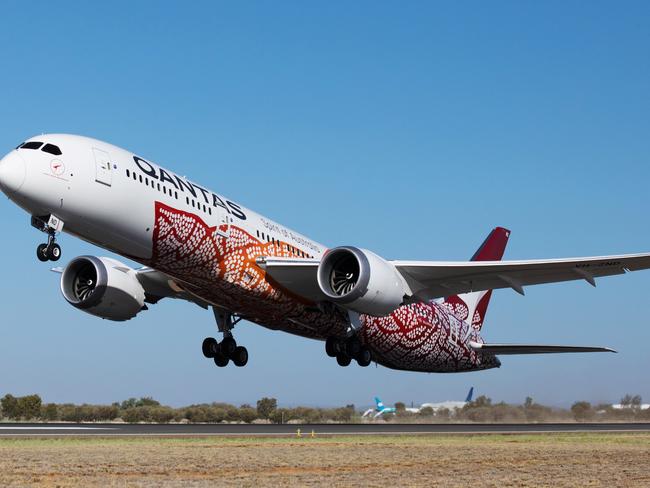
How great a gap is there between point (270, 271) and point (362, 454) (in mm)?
9541

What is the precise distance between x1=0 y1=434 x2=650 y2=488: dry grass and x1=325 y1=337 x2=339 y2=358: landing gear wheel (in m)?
6.45

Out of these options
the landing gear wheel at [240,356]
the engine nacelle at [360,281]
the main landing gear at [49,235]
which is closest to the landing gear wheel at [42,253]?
the main landing gear at [49,235]

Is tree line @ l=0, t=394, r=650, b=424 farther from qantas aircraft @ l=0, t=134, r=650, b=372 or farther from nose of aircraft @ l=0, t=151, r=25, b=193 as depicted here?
nose of aircraft @ l=0, t=151, r=25, b=193

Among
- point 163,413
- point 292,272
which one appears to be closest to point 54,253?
point 292,272

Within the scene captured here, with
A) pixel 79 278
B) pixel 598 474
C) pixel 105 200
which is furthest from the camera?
pixel 79 278

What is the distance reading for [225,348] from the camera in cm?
3688

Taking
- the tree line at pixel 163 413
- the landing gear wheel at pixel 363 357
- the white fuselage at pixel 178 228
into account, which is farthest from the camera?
the tree line at pixel 163 413

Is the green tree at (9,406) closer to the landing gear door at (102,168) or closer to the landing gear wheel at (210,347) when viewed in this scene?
the landing gear wheel at (210,347)

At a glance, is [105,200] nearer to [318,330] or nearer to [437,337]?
[318,330]

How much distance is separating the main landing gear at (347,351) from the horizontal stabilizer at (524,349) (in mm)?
8980

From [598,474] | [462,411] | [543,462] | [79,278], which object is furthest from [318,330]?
[462,411]

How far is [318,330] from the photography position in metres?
35.3

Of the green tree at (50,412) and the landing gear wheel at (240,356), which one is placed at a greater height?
the landing gear wheel at (240,356)

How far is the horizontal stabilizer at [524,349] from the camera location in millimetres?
39597
